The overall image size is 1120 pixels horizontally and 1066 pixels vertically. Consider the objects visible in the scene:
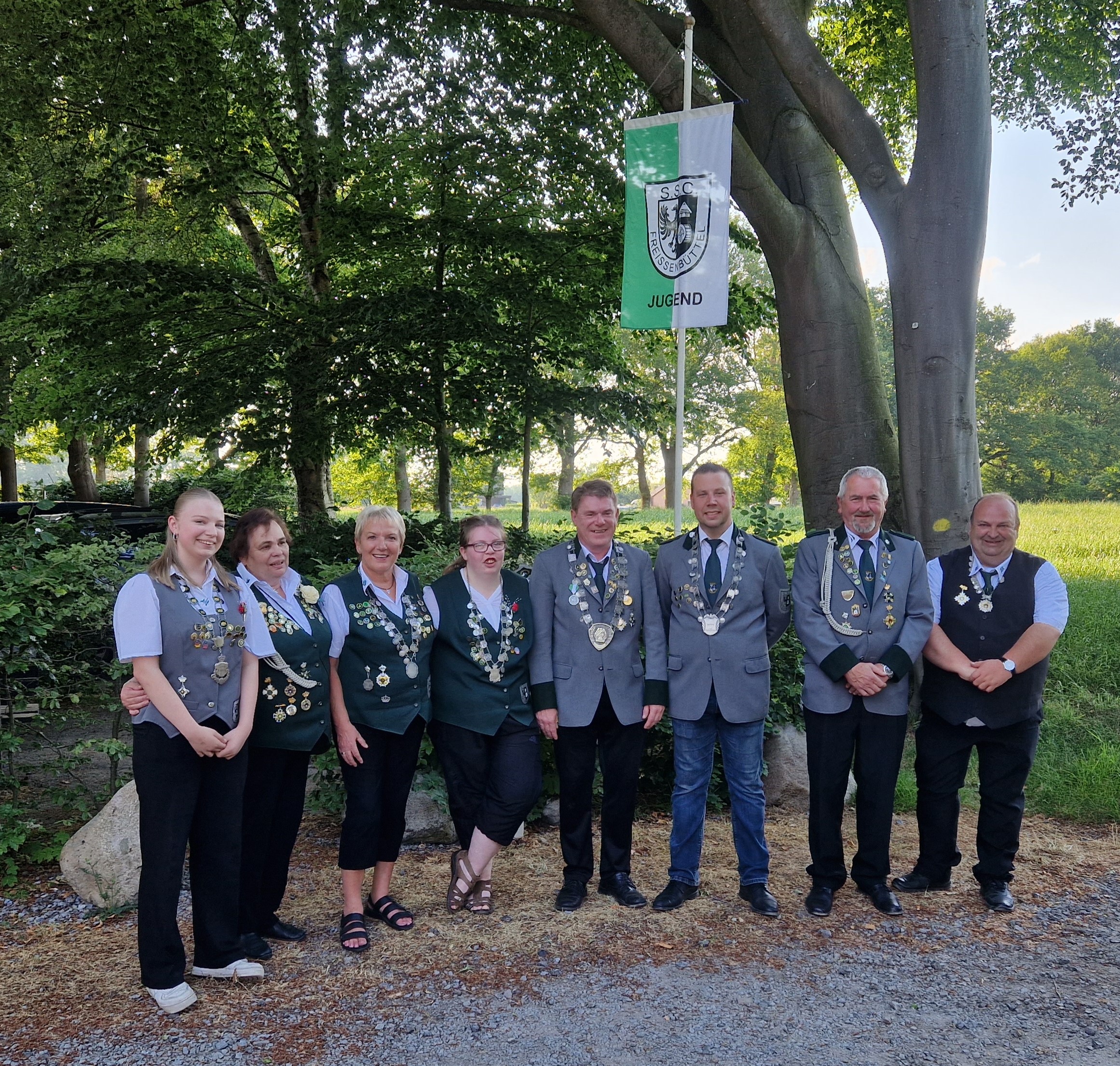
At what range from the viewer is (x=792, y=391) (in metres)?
7.59

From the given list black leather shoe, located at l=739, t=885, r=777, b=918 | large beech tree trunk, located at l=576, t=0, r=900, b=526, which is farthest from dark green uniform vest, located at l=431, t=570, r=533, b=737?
large beech tree trunk, located at l=576, t=0, r=900, b=526

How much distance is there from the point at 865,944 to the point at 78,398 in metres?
10.6

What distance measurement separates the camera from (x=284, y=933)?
4141 mm

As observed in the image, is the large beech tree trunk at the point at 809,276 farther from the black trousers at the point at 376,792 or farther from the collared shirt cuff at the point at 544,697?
the black trousers at the point at 376,792

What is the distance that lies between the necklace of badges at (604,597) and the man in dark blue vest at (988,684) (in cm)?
150

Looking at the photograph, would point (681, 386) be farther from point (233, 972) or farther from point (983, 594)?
point (233, 972)

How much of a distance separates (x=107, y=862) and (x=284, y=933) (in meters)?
1.07

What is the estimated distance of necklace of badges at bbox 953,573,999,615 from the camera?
4543 mm

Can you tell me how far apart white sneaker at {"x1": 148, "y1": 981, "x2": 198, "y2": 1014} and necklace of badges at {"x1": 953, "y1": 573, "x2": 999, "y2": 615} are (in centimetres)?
379

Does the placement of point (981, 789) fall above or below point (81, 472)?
below

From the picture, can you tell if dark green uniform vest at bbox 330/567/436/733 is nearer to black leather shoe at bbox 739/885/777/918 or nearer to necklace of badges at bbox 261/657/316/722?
necklace of badges at bbox 261/657/316/722

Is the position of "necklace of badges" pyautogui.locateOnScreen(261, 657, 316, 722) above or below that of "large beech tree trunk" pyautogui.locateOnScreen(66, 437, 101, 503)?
below

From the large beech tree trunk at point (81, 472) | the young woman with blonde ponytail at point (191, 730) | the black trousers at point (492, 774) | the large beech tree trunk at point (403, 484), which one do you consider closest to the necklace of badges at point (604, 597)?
the black trousers at point (492, 774)

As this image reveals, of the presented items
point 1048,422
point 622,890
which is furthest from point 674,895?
point 1048,422
